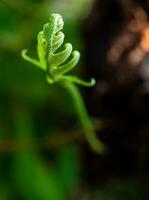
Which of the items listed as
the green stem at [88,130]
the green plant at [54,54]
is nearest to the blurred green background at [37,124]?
the green stem at [88,130]

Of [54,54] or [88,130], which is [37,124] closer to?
[88,130]

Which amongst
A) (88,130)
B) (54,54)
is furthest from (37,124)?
(54,54)

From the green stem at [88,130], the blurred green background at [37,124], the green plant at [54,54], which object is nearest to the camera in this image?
the green plant at [54,54]

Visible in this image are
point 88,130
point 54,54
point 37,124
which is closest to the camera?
point 54,54

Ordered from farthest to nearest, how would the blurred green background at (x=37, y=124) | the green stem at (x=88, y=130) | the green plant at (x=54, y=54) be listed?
1. the blurred green background at (x=37, y=124)
2. the green stem at (x=88, y=130)
3. the green plant at (x=54, y=54)

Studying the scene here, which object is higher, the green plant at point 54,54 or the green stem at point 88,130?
the green plant at point 54,54

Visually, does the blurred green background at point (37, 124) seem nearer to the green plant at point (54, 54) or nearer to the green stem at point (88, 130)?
the green stem at point (88, 130)

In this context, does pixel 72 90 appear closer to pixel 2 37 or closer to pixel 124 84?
pixel 124 84

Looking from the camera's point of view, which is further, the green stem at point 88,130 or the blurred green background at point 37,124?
the blurred green background at point 37,124

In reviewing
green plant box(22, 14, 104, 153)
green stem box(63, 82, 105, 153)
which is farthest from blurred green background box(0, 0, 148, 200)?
green plant box(22, 14, 104, 153)
